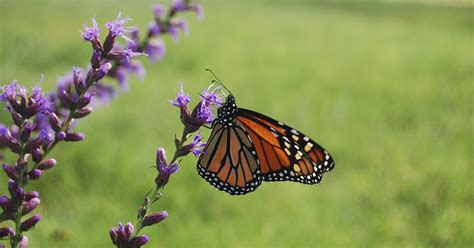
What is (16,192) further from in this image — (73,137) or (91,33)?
(91,33)

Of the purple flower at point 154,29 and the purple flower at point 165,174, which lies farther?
the purple flower at point 154,29

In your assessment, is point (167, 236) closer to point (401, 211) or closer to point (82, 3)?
point (401, 211)

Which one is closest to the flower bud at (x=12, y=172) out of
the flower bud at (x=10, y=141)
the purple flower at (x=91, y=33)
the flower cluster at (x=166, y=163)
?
the flower bud at (x=10, y=141)

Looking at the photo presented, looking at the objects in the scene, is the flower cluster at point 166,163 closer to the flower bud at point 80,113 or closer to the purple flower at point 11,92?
the flower bud at point 80,113

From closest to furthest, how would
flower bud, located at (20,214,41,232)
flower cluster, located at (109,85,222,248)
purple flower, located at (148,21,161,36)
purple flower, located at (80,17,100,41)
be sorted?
flower cluster, located at (109,85,222,248)
flower bud, located at (20,214,41,232)
purple flower, located at (80,17,100,41)
purple flower, located at (148,21,161,36)

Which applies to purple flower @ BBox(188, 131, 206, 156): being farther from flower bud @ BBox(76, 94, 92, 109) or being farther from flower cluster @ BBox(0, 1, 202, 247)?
flower bud @ BBox(76, 94, 92, 109)

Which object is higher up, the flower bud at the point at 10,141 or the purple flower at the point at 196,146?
the flower bud at the point at 10,141

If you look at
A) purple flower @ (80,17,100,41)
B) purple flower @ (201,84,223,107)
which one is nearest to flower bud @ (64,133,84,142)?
purple flower @ (80,17,100,41)
